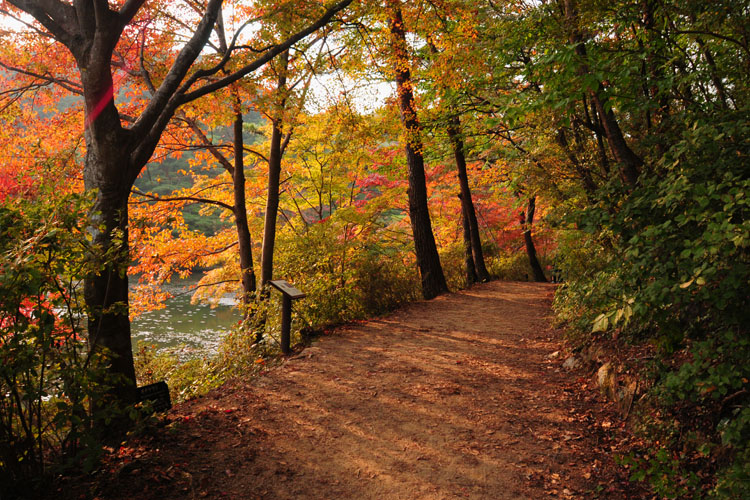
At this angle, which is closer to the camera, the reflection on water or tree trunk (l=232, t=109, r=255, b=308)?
tree trunk (l=232, t=109, r=255, b=308)

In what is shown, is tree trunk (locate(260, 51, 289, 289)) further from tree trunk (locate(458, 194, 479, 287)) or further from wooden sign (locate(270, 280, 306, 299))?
tree trunk (locate(458, 194, 479, 287))

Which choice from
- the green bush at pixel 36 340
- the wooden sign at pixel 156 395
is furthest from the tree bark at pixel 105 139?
the green bush at pixel 36 340

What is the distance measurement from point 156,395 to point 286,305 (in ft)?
7.43

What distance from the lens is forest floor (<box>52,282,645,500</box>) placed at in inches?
115

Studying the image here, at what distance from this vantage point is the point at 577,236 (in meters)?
6.45

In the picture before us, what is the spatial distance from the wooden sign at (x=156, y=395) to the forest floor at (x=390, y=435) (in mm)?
223

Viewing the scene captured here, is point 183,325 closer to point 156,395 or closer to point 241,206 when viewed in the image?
point 241,206

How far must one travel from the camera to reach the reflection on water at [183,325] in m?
17.1

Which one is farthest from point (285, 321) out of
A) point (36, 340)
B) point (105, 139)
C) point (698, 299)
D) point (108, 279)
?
point (698, 299)

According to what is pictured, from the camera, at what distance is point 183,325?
20219mm

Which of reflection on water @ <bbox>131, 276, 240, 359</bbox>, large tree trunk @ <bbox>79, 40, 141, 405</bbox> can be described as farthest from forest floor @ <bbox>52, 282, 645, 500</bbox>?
reflection on water @ <bbox>131, 276, 240, 359</bbox>

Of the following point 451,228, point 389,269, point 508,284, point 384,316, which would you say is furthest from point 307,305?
point 451,228

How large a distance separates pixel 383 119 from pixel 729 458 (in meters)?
8.07

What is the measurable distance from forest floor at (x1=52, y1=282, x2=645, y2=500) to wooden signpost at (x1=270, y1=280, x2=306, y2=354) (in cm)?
27
